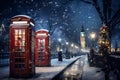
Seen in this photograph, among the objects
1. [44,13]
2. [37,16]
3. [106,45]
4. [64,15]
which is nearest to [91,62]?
[106,45]

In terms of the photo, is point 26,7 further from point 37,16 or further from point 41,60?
point 41,60

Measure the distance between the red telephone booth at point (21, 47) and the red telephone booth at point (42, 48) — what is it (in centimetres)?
852

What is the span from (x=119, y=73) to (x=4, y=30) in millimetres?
33022

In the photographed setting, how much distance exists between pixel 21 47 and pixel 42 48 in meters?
8.95

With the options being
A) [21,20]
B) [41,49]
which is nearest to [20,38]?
[21,20]

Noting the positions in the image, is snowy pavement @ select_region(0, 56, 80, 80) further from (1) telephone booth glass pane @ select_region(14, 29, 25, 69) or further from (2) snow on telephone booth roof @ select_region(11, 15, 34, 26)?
(2) snow on telephone booth roof @ select_region(11, 15, 34, 26)

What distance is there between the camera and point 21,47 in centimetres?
1470

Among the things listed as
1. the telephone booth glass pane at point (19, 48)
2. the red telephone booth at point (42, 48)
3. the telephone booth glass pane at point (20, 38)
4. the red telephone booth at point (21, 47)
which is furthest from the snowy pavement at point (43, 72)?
the red telephone booth at point (42, 48)

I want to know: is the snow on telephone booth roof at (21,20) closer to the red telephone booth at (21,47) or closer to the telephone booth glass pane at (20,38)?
the red telephone booth at (21,47)

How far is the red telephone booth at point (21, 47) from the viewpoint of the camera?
14.4m

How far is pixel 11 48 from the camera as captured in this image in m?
14.7

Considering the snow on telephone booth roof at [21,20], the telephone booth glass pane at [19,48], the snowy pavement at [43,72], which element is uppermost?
the snow on telephone booth roof at [21,20]

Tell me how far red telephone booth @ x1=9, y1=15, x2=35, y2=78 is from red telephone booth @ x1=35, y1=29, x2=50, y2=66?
8.52 metres

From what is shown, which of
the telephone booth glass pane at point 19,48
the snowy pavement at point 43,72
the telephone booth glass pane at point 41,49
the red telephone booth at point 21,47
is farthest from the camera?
the telephone booth glass pane at point 41,49
